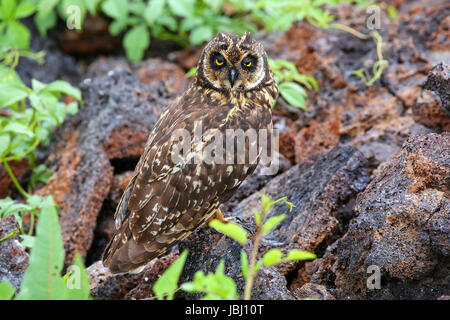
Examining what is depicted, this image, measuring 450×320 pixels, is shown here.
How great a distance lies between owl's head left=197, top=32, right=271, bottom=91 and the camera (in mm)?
4613

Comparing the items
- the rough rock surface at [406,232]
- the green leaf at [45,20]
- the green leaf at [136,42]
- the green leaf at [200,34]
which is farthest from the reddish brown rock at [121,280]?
the green leaf at [45,20]

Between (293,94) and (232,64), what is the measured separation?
3.97 ft

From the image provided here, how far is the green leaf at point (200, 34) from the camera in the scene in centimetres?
720

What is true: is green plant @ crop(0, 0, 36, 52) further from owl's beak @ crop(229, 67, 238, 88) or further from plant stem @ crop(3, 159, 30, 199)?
owl's beak @ crop(229, 67, 238, 88)

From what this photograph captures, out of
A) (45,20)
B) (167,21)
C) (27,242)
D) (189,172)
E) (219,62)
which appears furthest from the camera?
(45,20)

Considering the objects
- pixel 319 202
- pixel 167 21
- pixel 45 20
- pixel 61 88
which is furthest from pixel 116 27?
pixel 319 202

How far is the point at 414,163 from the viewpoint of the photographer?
3777 mm

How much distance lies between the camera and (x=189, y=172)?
4328 mm

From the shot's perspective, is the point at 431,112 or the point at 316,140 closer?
the point at 431,112

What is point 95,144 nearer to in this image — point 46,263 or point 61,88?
point 61,88

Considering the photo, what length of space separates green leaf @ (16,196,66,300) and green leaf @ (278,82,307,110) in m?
3.22

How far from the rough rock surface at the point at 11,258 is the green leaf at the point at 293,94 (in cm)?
275

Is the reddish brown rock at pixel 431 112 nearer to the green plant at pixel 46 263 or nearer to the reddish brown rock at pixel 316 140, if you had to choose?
the reddish brown rock at pixel 316 140
